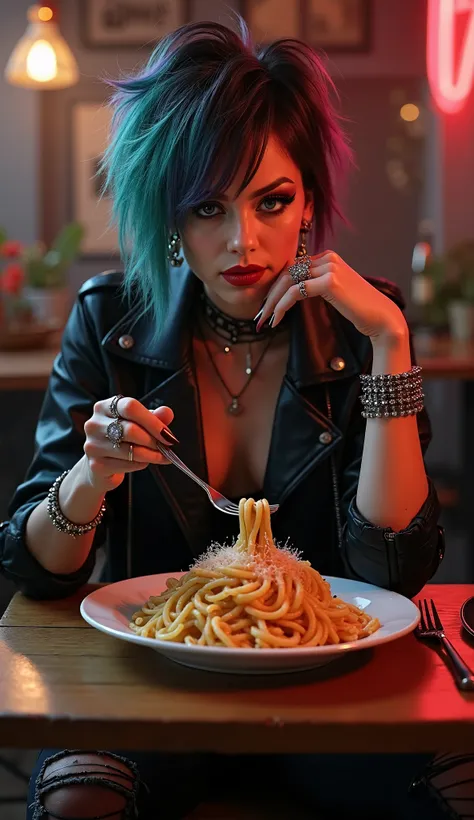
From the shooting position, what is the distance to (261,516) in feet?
4.11

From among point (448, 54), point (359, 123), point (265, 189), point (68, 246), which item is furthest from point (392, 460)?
point (359, 123)

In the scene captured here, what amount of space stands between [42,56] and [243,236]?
3.10 m

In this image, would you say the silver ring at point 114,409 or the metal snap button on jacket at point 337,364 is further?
the metal snap button on jacket at point 337,364

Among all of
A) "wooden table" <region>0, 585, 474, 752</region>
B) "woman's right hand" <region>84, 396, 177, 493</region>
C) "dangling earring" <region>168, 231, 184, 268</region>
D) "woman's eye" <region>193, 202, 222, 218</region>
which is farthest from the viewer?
"dangling earring" <region>168, 231, 184, 268</region>

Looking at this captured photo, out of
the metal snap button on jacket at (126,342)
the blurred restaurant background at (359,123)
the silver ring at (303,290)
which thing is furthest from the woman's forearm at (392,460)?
the blurred restaurant background at (359,123)

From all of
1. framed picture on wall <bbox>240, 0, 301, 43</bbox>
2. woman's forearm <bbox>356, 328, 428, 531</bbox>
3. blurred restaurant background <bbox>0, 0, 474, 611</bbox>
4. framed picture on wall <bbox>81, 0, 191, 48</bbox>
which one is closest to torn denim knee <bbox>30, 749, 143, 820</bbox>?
woman's forearm <bbox>356, 328, 428, 531</bbox>

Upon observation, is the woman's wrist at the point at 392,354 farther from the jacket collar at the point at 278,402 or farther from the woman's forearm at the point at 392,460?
the jacket collar at the point at 278,402

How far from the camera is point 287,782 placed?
140 cm

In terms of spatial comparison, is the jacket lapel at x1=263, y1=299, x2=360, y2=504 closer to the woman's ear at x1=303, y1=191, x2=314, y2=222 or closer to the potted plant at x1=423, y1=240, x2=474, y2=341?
the woman's ear at x1=303, y1=191, x2=314, y2=222

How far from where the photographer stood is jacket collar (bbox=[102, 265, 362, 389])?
5.48 ft

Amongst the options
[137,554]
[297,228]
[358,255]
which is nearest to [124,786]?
[137,554]

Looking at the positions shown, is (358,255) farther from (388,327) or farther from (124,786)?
(124,786)

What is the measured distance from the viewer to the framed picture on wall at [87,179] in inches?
214

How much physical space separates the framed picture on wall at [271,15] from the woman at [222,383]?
377 centimetres
